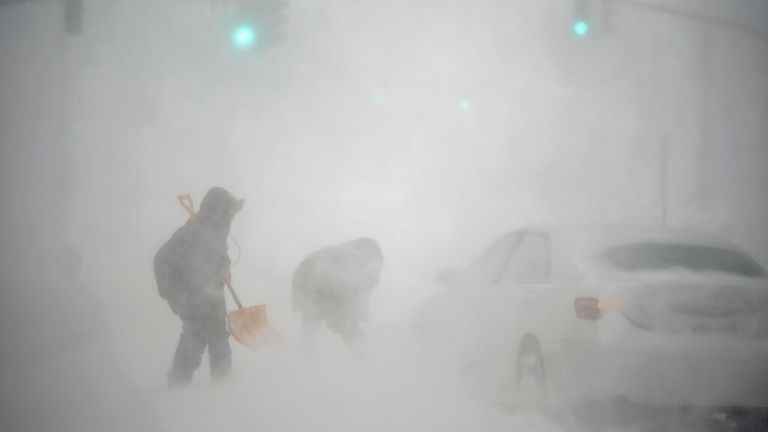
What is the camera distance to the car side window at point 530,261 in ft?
13.4

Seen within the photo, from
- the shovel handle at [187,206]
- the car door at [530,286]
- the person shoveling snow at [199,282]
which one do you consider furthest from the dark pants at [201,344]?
the car door at [530,286]

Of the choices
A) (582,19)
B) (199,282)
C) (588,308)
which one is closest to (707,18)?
(582,19)

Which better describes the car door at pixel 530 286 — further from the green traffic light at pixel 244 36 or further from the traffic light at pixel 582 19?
the green traffic light at pixel 244 36

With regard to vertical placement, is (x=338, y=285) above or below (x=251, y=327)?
above

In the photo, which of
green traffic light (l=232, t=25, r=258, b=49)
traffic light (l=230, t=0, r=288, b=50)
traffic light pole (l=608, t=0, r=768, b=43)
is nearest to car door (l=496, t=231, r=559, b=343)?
traffic light pole (l=608, t=0, r=768, b=43)

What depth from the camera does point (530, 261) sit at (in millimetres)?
4281

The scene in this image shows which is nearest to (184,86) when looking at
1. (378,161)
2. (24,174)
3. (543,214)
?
(24,174)

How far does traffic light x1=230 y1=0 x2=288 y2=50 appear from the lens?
636 centimetres

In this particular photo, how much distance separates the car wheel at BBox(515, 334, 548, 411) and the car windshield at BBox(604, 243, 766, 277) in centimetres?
71

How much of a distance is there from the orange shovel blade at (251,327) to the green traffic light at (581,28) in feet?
14.8

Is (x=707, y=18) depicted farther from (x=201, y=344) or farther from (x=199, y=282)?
(x=201, y=344)

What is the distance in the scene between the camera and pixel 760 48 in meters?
6.32

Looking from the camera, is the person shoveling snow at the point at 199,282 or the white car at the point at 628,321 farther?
the person shoveling snow at the point at 199,282

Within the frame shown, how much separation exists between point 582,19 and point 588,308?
435 centimetres
